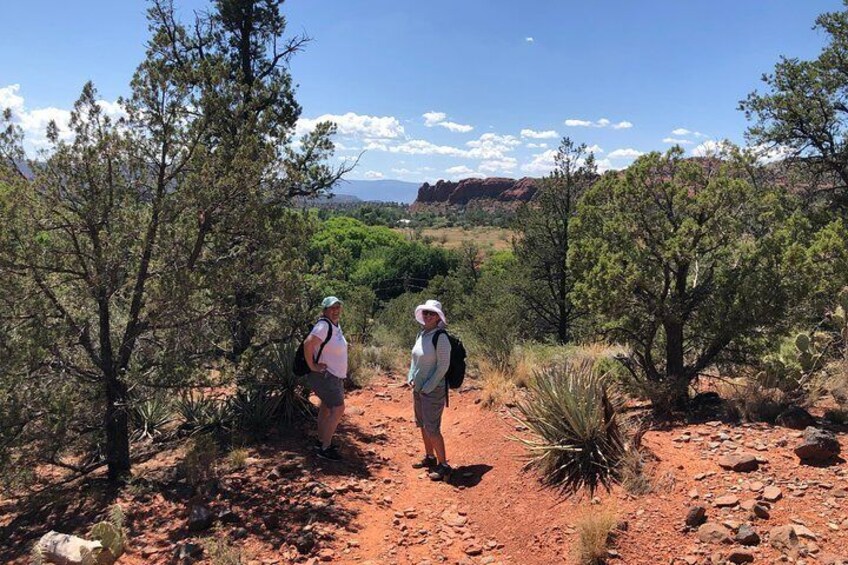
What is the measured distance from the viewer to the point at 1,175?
4.99 meters

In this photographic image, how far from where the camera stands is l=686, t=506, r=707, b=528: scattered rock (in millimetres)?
3980

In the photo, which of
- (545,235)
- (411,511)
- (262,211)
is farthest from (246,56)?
(545,235)

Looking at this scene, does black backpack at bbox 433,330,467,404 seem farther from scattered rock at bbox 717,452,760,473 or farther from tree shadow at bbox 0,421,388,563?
scattered rock at bbox 717,452,760,473

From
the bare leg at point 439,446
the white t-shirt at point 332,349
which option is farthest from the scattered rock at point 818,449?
the white t-shirt at point 332,349

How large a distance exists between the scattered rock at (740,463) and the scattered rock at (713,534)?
2.81ft

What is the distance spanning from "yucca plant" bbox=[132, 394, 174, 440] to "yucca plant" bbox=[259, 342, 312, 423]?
132 cm

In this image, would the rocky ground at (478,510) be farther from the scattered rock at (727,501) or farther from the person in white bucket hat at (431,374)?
the person in white bucket hat at (431,374)

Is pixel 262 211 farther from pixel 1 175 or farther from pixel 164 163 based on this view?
pixel 1 175

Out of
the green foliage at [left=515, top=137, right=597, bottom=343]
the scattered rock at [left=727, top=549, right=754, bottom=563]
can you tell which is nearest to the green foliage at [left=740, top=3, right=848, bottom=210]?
the green foliage at [left=515, top=137, right=597, bottom=343]

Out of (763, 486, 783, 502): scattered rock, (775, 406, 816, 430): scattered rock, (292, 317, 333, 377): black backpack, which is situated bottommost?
(763, 486, 783, 502): scattered rock

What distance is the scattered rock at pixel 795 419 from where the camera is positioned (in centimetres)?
524

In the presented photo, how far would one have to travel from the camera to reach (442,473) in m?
5.97

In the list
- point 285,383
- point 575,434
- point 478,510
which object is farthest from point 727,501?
point 285,383

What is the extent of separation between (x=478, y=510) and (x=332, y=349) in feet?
7.20
